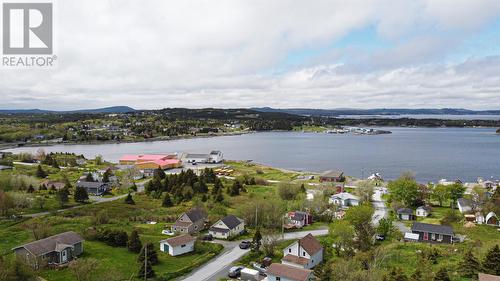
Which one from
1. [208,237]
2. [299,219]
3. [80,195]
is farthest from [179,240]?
[80,195]

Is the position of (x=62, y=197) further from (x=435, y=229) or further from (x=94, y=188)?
(x=435, y=229)

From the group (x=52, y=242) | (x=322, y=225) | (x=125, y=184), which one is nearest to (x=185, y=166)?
(x=125, y=184)

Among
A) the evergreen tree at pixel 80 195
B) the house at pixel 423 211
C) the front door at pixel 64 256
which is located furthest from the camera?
the evergreen tree at pixel 80 195

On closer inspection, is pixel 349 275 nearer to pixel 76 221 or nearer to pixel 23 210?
pixel 76 221

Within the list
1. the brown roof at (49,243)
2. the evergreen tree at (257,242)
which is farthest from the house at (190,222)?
the brown roof at (49,243)

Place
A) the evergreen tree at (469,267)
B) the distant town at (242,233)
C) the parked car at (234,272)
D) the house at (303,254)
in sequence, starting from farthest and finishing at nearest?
the house at (303,254), the parked car at (234,272), the distant town at (242,233), the evergreen tree at (469,267)

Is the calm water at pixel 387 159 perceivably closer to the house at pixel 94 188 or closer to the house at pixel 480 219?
the house at pixel 480 219

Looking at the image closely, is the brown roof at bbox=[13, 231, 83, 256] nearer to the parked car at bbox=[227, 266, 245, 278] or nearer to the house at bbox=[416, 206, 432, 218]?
the parked car at bbox=[227, 266, 245, 278]
